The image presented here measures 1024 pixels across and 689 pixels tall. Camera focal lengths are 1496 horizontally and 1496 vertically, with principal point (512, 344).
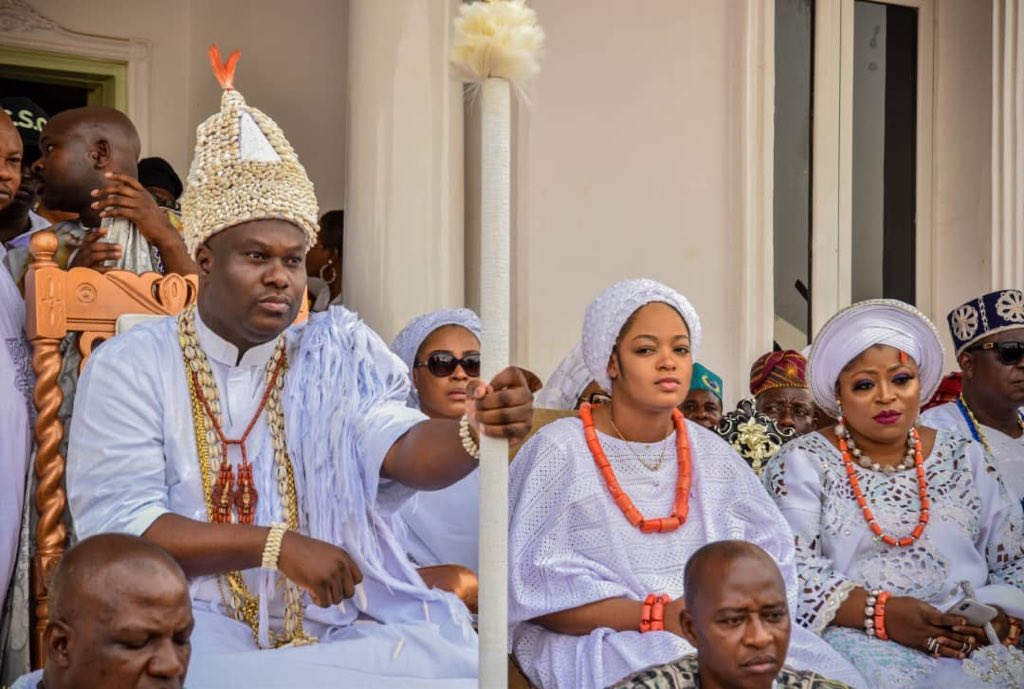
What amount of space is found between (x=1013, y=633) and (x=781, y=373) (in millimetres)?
2260

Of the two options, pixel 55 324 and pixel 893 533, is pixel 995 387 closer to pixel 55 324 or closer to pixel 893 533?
pixel 893 533

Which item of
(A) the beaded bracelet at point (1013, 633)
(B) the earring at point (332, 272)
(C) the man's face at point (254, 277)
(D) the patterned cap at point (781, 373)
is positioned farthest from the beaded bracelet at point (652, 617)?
(B) the earring at point (332, 272)

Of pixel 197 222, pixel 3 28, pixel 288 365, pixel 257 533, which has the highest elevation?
pixel 3 28

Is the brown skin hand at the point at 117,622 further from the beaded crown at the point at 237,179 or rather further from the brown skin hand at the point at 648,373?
the brown skin hand at the point at 648,373

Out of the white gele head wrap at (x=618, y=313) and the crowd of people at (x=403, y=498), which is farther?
the white gele head wrap at (x=618, y=313)

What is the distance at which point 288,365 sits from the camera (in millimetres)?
4234

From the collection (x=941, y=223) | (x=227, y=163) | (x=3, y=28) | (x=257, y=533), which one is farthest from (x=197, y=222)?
(x=941, y=223)

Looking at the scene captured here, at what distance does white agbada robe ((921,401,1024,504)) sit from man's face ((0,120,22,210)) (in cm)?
348

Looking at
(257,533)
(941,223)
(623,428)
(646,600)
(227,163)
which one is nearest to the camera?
(257,533)

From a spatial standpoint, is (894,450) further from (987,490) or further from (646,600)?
(646,600)

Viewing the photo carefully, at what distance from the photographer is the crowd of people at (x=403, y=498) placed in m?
3.68

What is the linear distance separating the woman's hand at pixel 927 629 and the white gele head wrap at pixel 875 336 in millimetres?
838

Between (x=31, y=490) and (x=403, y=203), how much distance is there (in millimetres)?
2526

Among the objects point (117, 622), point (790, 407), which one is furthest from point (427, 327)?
point (117, 622)
